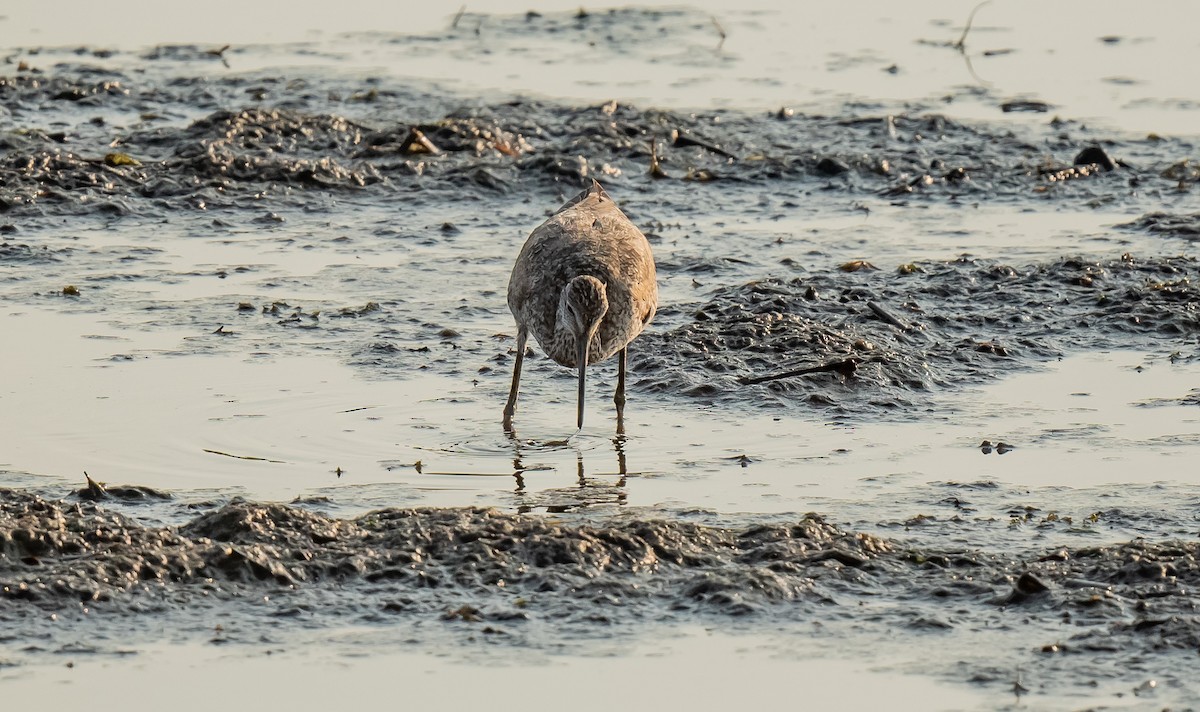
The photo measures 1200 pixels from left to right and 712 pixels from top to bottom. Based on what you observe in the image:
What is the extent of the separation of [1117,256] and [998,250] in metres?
0.74

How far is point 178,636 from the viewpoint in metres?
6.05

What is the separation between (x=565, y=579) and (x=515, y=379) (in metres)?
2.52

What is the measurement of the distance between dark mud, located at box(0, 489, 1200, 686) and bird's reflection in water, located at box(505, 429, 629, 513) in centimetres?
51

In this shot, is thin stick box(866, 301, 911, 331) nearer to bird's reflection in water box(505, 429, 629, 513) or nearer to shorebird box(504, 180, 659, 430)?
shorebird box(504, 180, 659, 430)

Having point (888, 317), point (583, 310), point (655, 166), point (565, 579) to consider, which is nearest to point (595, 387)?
point (583, 310)

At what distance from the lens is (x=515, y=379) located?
29.3 ft

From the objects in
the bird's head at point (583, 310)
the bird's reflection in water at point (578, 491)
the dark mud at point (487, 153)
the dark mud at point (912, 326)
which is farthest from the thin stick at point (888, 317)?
the dark mud at point (487, 153)

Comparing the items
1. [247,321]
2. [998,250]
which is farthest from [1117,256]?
[247,321]

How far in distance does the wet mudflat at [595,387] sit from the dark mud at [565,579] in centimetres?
2

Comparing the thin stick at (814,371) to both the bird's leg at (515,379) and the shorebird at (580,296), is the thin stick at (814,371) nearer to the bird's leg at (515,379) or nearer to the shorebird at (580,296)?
the shorebird at (580,296)

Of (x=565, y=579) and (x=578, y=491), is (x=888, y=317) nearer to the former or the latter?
(x=578, y=491)

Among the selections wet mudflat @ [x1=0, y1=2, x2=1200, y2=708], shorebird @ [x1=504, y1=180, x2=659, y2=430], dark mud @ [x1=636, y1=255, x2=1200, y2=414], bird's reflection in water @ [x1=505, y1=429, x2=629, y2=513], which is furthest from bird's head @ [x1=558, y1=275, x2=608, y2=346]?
dark mud @ [x1=636, y1=255, x2=1200, y2=414]

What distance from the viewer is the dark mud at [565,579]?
614 cm

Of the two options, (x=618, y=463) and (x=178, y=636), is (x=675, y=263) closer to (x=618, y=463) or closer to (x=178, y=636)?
(x=618, y=463)
